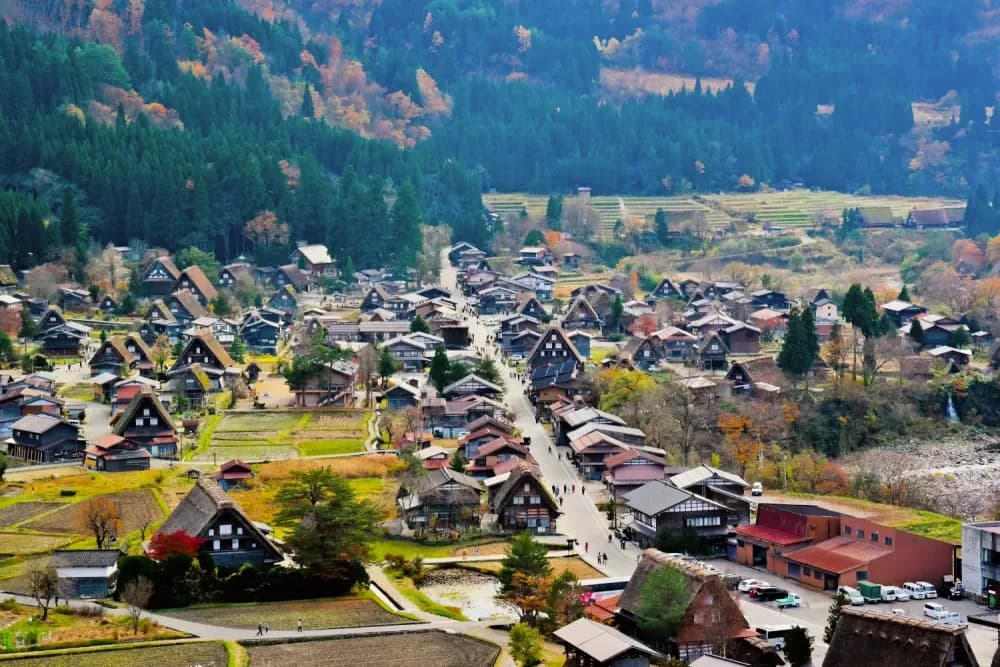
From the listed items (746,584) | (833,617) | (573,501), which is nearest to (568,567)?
(746,584)

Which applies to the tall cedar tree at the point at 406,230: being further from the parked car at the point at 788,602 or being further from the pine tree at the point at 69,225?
the parked car at the point at 788,602

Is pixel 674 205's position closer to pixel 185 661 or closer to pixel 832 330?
pixel 832 330

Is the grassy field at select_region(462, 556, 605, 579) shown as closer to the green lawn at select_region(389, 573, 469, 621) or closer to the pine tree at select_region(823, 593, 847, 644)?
the green lawn at select_region(389, 573, 469, 621)

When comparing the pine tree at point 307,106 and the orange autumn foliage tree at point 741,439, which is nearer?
the orange autumn foliage tree at point 741,439

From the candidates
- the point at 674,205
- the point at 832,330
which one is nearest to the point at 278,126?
the point at 674,205

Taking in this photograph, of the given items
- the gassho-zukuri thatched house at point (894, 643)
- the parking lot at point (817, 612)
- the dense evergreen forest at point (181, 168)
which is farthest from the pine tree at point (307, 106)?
the gassho-zukuri thatched house at point (894, 643)

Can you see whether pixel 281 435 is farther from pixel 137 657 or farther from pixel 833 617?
pixel 833 617
